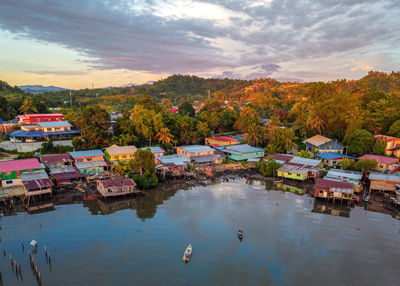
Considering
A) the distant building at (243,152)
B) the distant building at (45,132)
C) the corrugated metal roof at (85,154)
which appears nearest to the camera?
the corrugated metal roof at (85,154)

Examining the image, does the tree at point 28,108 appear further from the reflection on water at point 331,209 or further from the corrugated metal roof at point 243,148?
the reflection on water at point 331,209

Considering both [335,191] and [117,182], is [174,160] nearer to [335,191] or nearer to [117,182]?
[117,182]

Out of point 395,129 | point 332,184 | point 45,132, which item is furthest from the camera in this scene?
point 45,132

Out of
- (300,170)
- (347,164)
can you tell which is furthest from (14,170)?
(347,164)

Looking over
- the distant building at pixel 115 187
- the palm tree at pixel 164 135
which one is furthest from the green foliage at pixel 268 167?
the distant building at pixel 115 187

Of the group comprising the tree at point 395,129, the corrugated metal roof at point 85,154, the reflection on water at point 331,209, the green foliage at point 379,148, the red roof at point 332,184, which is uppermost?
the tree at point 395,129

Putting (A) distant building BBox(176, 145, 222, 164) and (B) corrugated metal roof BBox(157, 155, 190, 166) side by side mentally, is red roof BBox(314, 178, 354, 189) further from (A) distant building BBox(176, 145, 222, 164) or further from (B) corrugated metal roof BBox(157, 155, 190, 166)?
(B) corrugated metal roof BBox(157, 155, 190, 166)

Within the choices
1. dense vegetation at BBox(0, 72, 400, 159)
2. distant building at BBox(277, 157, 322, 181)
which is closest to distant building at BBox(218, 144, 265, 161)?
dense vegetation at BBox(0, 72, 400, 159)
